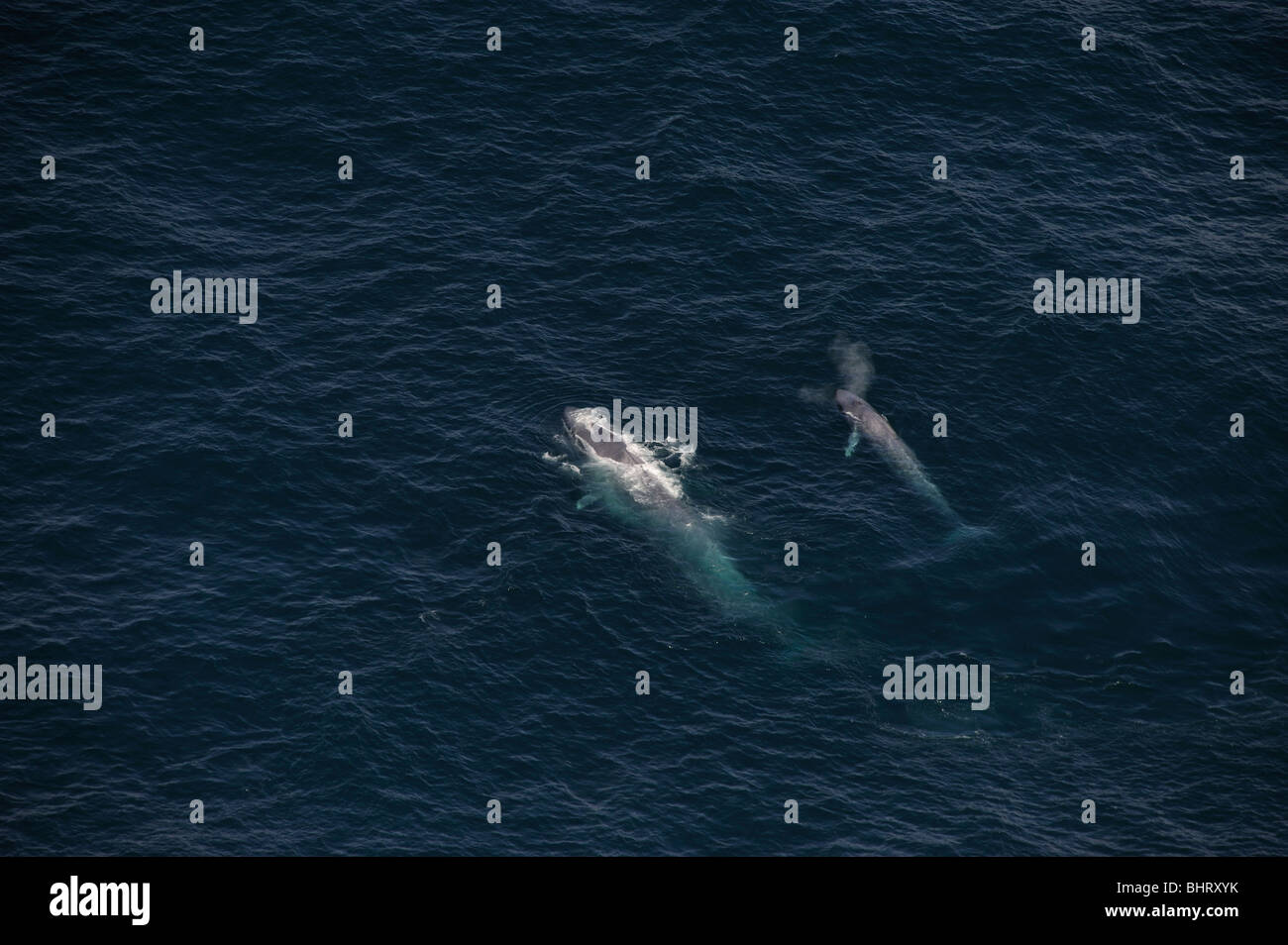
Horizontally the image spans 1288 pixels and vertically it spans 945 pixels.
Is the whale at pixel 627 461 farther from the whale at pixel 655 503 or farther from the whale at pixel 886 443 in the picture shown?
the whale at pixel 886 443

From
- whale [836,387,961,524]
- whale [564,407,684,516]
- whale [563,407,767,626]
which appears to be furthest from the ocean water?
whale [564,407,684,516]

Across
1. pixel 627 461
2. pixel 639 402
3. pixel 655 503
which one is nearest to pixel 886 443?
pixel 655 503

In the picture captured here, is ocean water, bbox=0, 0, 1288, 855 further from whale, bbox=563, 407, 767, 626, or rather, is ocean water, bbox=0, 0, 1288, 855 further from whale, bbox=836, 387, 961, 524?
whale, bbox=836, 387, 961, 524

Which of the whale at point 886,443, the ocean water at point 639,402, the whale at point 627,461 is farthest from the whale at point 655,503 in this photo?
the whale at point 886,443

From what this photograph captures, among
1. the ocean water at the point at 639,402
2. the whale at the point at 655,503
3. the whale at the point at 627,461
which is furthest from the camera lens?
the whale at the point at 627,461

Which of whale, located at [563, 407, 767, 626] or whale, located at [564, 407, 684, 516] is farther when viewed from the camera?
whale, located at [564, 407, 684, 516]
